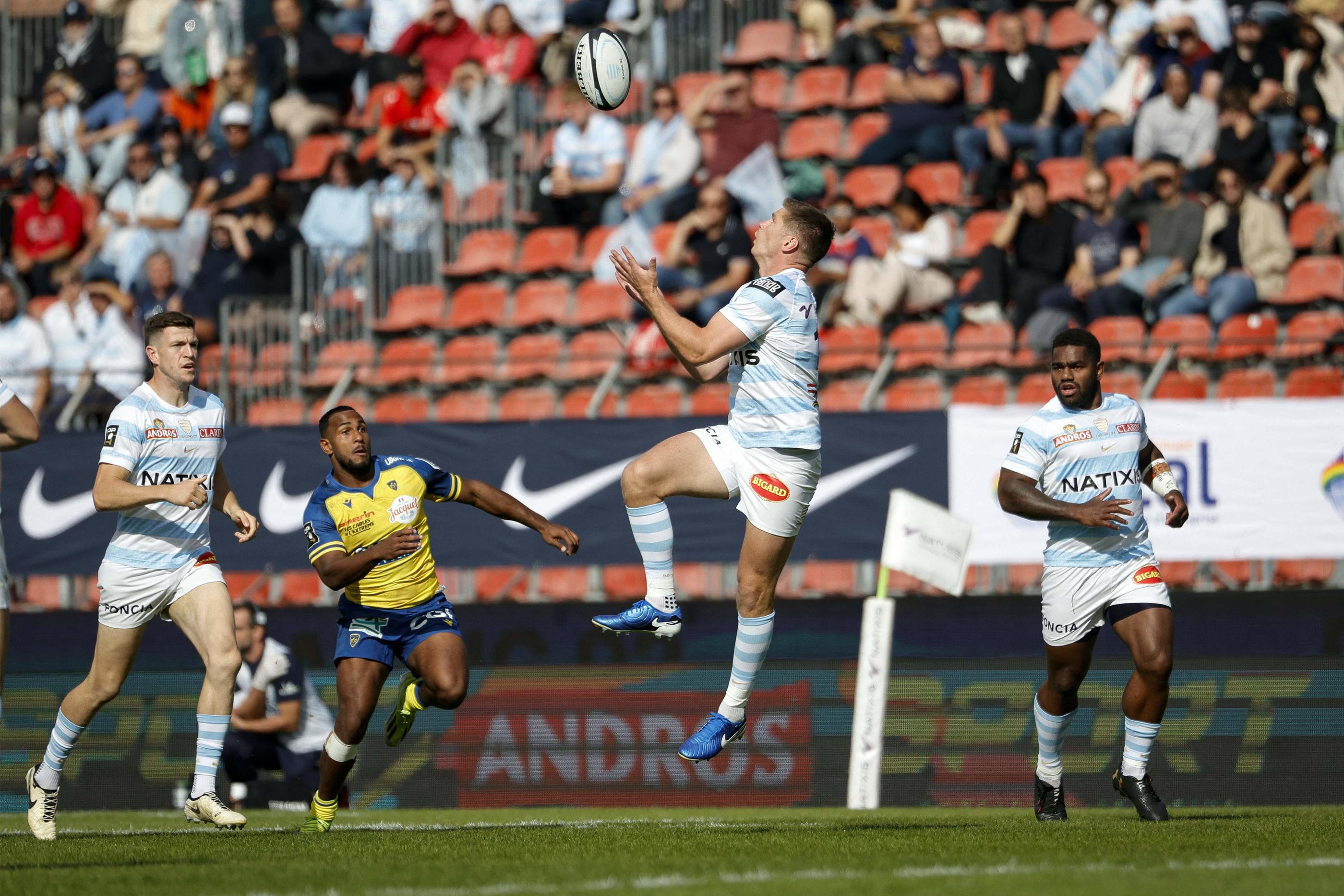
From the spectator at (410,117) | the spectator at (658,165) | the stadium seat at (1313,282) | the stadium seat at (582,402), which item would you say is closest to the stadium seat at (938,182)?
the spectator at (658,165)

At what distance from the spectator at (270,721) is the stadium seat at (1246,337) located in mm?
7687

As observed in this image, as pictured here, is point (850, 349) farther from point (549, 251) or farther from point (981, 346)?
point (549, 251)

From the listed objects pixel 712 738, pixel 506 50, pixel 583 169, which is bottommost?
pixel 712 738

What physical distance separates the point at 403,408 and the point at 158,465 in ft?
25.1

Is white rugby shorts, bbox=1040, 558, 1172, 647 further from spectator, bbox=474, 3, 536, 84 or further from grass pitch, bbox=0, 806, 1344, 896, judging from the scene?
spectator, bbox=474, 3, 536, 84

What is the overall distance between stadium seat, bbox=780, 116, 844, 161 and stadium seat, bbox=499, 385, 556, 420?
3.85 meters

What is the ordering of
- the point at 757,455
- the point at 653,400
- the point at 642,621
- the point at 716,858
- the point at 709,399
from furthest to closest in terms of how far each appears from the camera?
the point at 653,400, the point at 709,399, the point at 757,455, the point at 642,621, the point at 716,858

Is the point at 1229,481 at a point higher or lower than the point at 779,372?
lower

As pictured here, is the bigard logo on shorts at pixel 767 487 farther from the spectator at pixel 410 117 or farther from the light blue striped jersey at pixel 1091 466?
the spectator at pixel 410 117

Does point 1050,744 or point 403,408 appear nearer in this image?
point 1050,744

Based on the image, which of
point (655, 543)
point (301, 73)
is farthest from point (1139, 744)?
point (301, 73)

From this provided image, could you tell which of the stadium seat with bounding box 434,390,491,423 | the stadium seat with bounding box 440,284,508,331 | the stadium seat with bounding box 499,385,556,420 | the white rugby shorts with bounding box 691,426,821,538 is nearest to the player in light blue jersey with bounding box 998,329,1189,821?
the white rugby shorts with bounding box 691,426,821,538

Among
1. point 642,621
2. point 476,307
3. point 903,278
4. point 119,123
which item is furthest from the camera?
point 119,123

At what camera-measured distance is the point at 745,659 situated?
8.16 meters
